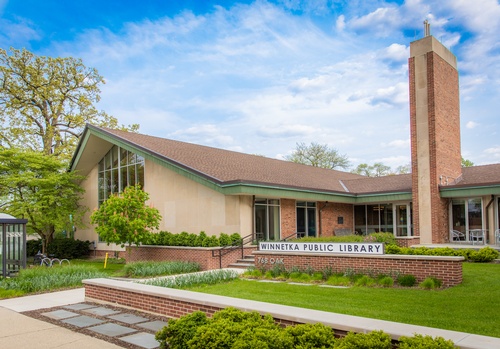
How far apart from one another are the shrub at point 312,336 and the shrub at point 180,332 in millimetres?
1501

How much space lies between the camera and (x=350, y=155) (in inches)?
2283

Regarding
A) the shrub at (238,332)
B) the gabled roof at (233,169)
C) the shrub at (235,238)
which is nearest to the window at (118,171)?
the gabled roof at (233,169)

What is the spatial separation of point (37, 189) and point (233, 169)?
12.1 metres

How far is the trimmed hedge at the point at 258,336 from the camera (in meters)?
5.00

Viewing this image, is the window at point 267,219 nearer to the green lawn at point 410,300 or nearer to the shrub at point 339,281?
the green lawn at point 410,300

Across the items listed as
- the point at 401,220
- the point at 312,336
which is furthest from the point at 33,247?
the point at 312,336

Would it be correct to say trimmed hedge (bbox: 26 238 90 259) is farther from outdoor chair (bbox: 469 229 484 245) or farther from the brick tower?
outdoor chair (bbox: 469 229 484 245)

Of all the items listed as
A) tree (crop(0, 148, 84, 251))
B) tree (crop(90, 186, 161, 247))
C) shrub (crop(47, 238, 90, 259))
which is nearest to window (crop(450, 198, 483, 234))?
tree (crop(90, 186, 161, 247))

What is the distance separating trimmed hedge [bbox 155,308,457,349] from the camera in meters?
5.00

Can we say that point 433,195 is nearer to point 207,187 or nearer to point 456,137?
point 456,137

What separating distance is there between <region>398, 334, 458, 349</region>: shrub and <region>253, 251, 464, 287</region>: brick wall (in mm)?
6475

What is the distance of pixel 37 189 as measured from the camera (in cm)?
2548

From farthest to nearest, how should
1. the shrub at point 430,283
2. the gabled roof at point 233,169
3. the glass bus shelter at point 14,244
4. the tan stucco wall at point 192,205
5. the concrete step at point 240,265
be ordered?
the gabled roof at point 233,169 → the tan stucco wall at point 192,205 → the concrete step at point 240,265 → the glass bus shelter at point 14,244 → the shrub at point 430,283

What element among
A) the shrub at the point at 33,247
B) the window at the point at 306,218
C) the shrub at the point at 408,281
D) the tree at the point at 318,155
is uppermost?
the tree at the point at 318,155
